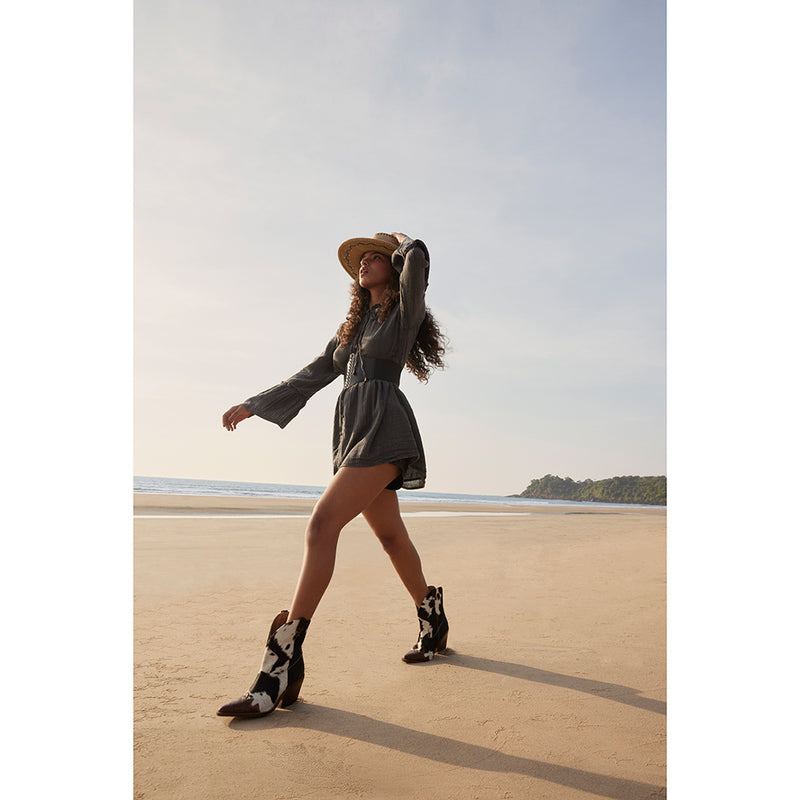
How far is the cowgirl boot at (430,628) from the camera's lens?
300 centimetres

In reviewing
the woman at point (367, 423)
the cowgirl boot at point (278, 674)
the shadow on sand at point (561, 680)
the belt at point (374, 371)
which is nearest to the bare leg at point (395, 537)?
the woman at point (367, 423)

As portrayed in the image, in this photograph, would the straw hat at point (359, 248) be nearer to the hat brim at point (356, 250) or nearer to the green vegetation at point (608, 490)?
the hat brim at point (356, 250)

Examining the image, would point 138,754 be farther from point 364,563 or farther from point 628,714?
point 364,563

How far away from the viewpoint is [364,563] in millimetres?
6172

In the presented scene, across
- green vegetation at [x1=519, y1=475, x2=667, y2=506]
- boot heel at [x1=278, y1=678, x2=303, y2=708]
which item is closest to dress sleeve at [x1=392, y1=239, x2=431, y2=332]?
boot heel at [x1=278, y1=678, x2=303, y2=708]

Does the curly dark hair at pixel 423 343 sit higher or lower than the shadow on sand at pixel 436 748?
higher

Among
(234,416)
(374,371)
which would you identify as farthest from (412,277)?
(234,416)

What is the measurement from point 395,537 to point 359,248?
147 cm

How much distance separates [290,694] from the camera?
2.36 meters
